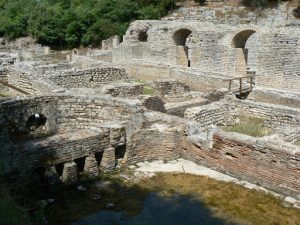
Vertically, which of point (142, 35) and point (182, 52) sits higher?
point (142, 35)

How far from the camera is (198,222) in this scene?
7219 mm

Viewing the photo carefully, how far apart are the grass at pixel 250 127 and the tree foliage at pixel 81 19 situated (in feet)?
78.5

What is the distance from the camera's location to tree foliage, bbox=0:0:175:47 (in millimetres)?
36312

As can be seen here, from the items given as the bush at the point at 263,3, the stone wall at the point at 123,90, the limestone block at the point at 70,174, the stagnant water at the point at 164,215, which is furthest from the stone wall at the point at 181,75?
the bush at the point at 263,3

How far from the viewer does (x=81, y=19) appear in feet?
125

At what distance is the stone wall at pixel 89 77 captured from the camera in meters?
15.2

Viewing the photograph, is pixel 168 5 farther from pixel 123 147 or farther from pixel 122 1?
pixel 123 147

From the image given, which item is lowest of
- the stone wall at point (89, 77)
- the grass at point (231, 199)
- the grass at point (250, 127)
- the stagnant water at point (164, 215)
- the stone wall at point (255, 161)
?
the stagnant water at point (164, 215)

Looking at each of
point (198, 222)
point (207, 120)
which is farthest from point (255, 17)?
point (198, 222)

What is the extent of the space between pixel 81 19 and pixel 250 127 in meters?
28.5

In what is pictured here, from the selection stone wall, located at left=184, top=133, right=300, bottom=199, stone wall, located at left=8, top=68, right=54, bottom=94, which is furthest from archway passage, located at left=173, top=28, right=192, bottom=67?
stone wall, located at left=184, top=133, right=300, bottom=199

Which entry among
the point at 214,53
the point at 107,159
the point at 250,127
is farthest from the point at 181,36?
the point at 107,159

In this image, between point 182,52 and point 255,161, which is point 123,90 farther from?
point 182,52

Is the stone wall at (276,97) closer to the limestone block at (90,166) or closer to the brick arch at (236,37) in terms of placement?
the brick arch at (236,37)
